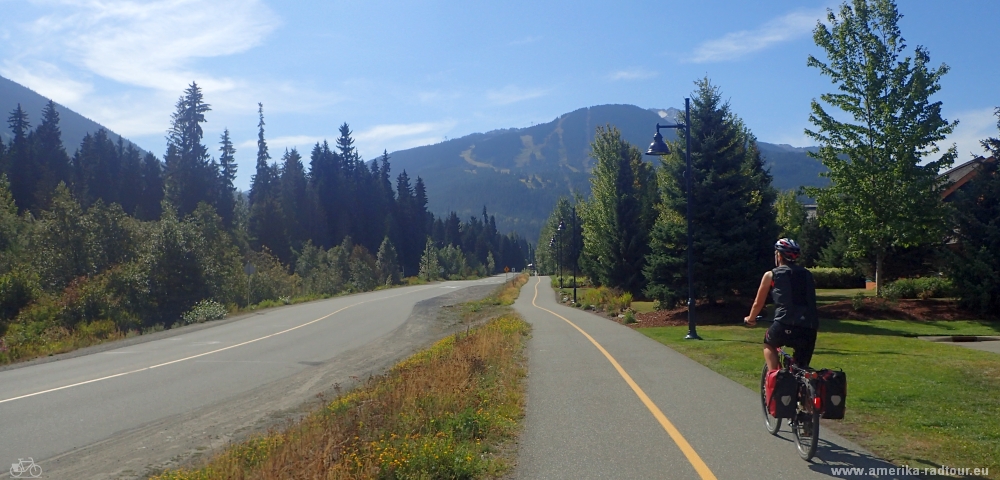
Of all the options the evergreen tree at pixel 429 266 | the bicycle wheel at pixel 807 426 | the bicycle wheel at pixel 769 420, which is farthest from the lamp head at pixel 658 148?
the evergreen tree at pixel 429 266

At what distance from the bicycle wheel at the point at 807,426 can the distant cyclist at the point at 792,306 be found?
1.58ft

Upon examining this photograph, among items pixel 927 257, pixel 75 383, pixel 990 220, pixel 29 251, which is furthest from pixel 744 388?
pixel 29 251

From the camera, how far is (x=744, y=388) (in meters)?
10.7

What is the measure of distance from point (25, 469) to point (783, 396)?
8.16 meters

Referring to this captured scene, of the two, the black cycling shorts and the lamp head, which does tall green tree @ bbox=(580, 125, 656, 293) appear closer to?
the lamp head

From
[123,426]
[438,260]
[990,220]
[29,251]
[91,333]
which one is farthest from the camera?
[438,260]

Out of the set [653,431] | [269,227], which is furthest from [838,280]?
[269,227]

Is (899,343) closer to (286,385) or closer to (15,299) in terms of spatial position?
(286,385)

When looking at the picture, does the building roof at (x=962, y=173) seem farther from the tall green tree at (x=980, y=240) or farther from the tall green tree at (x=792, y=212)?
the tall green tree at (x=792, y=212)

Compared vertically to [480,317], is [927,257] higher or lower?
higher

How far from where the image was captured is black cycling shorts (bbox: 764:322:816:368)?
277 inches

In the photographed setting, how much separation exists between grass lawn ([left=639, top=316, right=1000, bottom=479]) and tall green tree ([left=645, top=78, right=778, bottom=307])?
7611 millimetres

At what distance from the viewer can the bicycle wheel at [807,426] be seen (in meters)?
6.39

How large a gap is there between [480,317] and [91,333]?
16595 mm
